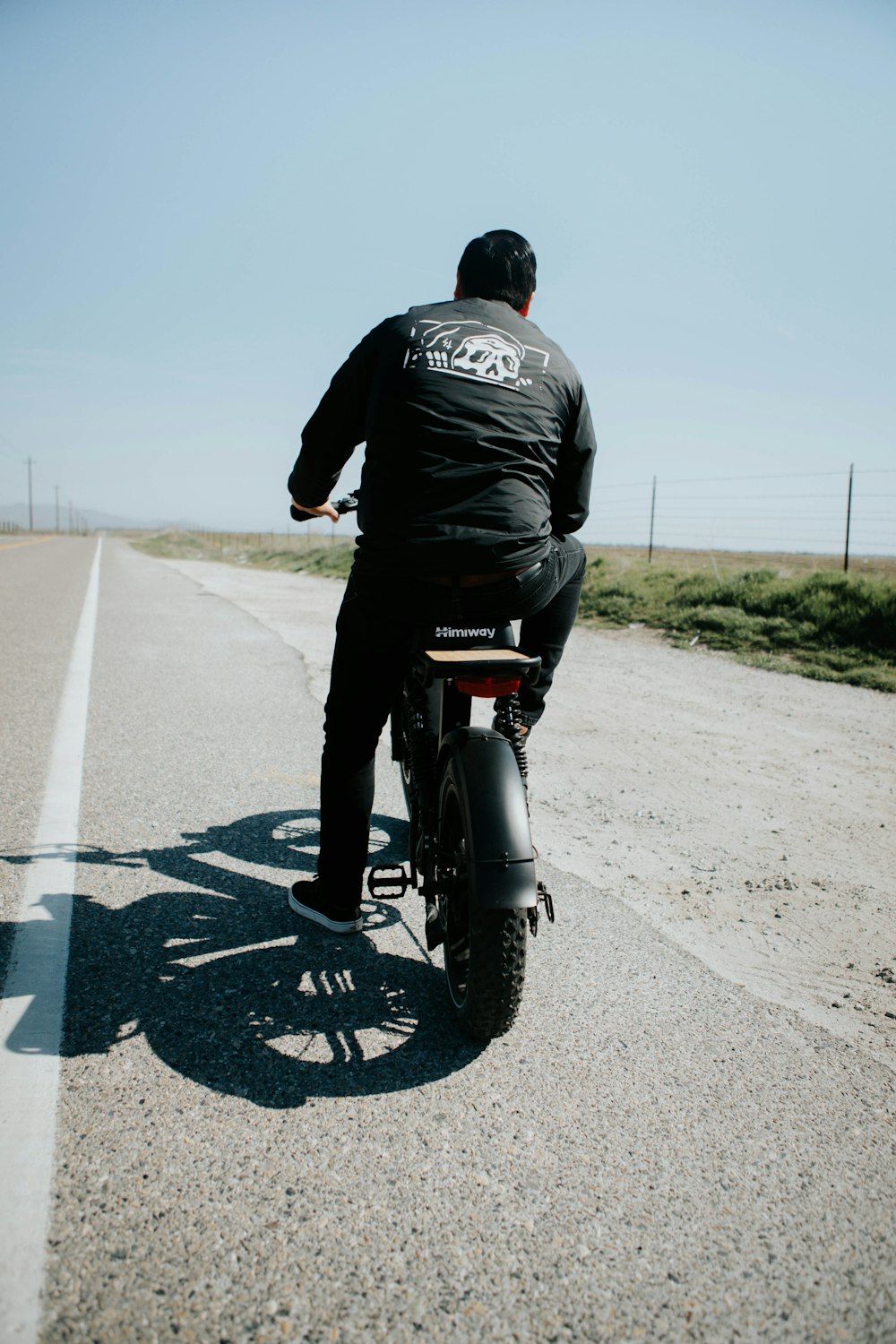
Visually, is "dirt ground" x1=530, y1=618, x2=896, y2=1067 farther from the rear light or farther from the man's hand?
the man's hand

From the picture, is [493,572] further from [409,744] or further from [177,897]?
[177,897]

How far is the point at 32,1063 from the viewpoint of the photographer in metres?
2.04

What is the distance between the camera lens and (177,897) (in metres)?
3.03

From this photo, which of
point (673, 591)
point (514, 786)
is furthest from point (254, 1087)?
point (673, 591)

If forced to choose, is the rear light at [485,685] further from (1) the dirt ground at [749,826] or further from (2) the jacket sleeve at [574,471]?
(1) the dirt ground at [749,826]

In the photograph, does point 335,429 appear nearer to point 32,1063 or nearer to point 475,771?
point 475,771

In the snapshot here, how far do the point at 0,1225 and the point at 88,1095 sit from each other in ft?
1.25

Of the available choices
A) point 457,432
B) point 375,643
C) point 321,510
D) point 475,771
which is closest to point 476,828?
point 475,771

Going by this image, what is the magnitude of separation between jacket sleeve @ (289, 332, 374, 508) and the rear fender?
979 millimetres

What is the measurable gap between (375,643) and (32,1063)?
1.38 meters

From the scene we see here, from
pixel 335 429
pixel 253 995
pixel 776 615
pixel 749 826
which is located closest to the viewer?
pixel 253 995

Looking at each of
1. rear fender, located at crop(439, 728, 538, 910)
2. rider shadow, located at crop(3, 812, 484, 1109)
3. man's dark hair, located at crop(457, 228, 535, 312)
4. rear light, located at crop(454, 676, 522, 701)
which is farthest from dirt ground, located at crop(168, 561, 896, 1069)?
man's dark hair, located at crop(457, 228, 535, 312)

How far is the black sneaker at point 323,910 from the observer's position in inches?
109

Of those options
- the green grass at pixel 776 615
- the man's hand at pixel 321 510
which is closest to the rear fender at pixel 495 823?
the man's hand at pixel 321 510
